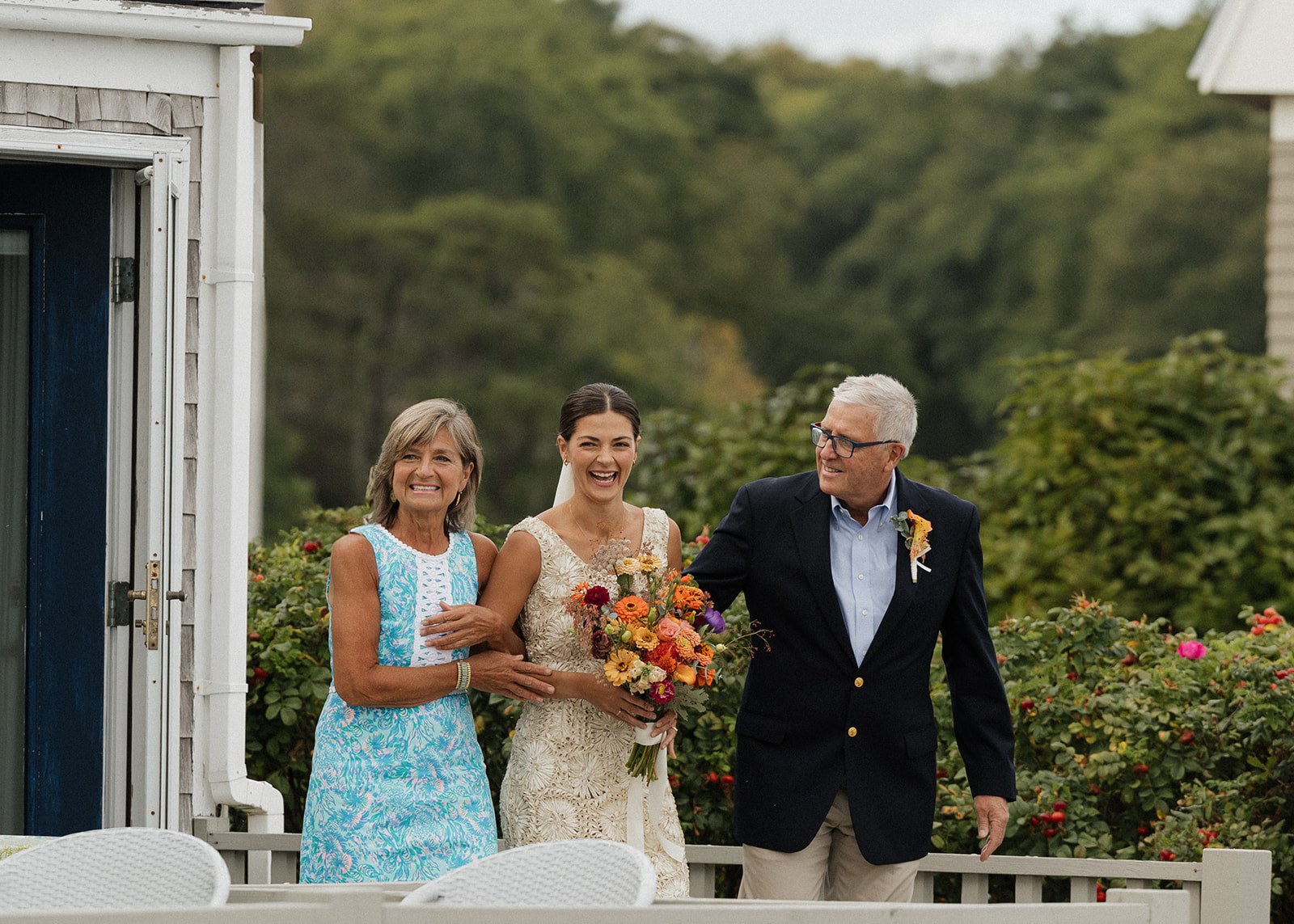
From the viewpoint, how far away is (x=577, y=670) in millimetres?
4129

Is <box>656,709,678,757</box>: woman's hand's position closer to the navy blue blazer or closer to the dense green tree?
the navy blue blazer

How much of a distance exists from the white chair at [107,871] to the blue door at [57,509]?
5.68 feet

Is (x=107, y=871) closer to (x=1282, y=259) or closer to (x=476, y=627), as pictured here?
(x=476, y=627)

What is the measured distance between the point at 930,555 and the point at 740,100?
119 ft

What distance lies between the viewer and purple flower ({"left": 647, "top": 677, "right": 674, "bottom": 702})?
392 centimetres

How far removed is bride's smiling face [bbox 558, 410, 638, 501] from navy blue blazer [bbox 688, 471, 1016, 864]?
0.31 meters

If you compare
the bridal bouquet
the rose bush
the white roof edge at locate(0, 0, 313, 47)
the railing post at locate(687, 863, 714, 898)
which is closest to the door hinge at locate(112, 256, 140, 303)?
the white roof edge at locate(0, 0, 313, 47)

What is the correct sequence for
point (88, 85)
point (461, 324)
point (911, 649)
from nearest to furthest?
point (911, 649)
point (88, 85)
point (461, 324)

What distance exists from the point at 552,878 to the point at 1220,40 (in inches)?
334

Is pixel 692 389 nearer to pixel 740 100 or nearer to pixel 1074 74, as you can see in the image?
pixel 740 100

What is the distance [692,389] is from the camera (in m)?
31.3

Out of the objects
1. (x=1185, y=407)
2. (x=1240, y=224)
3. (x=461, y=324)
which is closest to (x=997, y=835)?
(x=1185, y=407)

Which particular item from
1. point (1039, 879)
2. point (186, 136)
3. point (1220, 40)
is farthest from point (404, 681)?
point (1220, 40)

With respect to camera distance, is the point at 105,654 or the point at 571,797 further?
the point at 105,654
